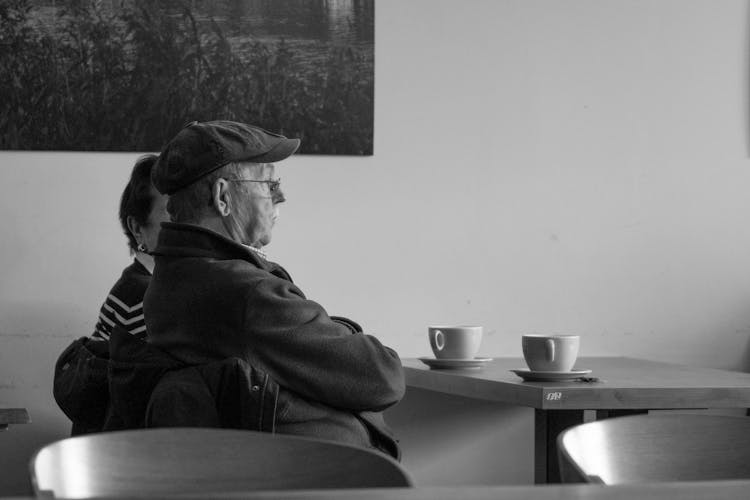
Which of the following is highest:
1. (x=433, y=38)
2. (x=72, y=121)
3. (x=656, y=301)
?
(x=433, y=38)

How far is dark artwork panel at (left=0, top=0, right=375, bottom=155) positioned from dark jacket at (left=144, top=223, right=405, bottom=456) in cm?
111

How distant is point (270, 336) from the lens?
1.95m

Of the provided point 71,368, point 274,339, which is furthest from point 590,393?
point 71,368

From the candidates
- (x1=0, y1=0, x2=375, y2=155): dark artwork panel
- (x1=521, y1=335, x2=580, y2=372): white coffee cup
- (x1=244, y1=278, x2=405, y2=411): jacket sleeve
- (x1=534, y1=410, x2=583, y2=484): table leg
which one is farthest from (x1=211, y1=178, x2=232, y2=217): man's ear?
(x1=0, y1=0, x2=375, y2=155): dark artwork panel

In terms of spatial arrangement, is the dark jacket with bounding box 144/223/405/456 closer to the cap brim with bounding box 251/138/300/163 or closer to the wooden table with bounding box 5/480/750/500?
the cap brim with bounding box 251/138/300/163

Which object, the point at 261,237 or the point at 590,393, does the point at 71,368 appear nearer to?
the point at 261,237

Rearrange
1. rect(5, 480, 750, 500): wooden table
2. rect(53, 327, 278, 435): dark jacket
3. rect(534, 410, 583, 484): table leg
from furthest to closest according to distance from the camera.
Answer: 1. rect(534, 410, 583, 484): table leg
2. rect(53, 327, 278, 435): dark jacket
3. rect(5, 480, 750, 500): wooden table

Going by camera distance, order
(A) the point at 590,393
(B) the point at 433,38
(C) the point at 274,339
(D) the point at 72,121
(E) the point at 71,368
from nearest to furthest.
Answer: (C) the point at 274,339 → (A) the point at 590,393 → (E) the point at 71,368 → (D) the point at 72,121 → (B) the point at 433,38

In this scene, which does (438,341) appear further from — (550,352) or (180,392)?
(180,392)

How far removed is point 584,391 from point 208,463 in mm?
1137

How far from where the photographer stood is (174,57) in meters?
3.09

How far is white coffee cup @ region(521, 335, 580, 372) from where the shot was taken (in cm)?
232

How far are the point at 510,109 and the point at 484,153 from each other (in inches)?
6.3

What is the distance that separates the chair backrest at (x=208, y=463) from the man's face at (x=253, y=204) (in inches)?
39.2
